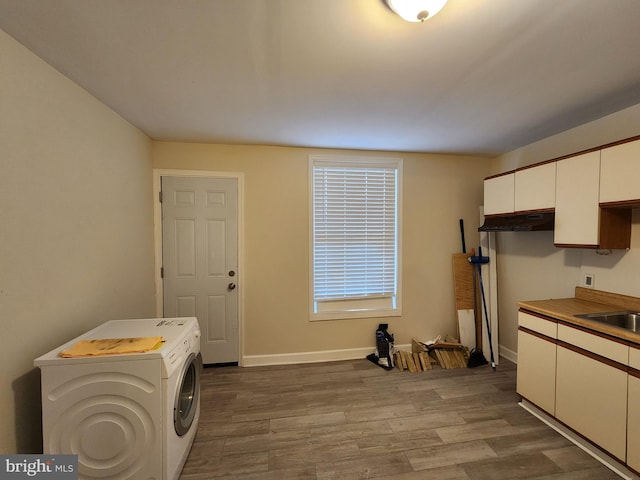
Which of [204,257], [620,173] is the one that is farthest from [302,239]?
[620,173]

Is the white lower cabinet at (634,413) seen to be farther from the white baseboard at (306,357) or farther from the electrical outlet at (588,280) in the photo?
the white baseboard at (306,357)

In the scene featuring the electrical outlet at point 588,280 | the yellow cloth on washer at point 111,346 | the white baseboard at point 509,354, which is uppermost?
the electrical outlet at point 588,280

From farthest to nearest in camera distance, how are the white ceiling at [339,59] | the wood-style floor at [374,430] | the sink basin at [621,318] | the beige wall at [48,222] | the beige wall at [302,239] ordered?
the beige wall at [302,239]
the sink basin at [621,318]
the wood-style floor at [374,430]
the beige wall at [48,222]
the white ceiling at [339,59]

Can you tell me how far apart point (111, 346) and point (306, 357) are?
2.03 m

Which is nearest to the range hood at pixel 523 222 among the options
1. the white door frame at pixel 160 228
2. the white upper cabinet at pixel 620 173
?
the white upper cabinet at pixel 620 173

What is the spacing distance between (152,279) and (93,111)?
160cm

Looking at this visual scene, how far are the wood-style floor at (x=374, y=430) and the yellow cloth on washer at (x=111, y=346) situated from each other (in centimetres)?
91

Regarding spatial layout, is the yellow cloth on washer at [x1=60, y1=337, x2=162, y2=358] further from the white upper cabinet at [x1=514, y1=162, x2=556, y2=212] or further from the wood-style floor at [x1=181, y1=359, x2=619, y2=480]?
Answer: the white upper cabinet at [x1=514, y1=162, x2=556, y2=212]

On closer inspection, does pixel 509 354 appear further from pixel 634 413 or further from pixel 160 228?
pixel 160 228

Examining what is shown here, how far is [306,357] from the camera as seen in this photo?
2.94 meters

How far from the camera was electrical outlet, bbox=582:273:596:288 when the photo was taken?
7.07ft

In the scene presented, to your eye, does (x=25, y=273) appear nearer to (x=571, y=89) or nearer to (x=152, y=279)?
(x=152, y=279)

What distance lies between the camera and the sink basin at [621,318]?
1809 mm

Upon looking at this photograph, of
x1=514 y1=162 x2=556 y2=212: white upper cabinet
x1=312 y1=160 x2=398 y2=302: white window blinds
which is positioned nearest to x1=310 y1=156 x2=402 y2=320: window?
x1=312 y1=160 x2=398 y2=302: white window blinds
